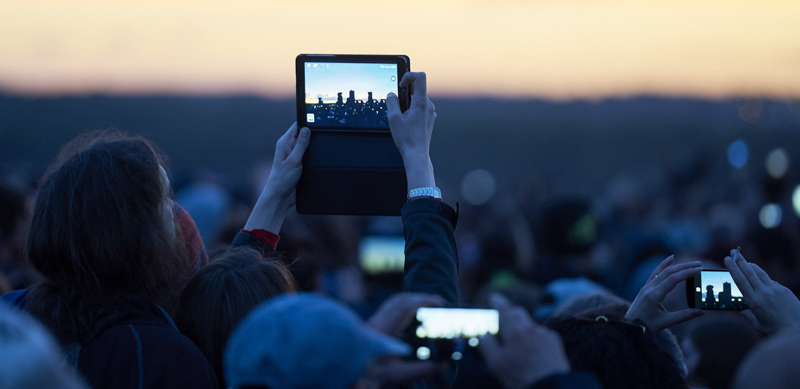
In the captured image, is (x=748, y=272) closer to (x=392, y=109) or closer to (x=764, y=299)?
(x=764, y=299)

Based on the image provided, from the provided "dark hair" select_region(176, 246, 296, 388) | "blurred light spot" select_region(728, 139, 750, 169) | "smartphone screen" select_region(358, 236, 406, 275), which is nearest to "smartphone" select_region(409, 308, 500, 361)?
"dark hair" select_region(176, 246, 296, 388)

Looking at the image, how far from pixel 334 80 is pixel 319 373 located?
4.55 feet

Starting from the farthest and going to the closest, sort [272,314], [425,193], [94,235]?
[425,193], [94,235], [272,314]

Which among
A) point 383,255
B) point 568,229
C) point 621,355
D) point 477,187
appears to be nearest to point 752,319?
point 621,355

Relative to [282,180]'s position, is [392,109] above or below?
above

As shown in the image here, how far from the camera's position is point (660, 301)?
174 cm

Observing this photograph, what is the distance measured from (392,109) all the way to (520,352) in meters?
1.07

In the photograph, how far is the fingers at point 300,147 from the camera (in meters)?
2.12

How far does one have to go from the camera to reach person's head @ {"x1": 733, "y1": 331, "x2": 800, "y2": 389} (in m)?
1.02

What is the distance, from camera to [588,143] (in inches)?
1512

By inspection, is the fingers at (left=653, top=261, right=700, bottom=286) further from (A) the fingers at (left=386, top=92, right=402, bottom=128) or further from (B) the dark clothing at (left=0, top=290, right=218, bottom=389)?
(B) the dark clothing at (left=0, top=290, right=218, bottom=389)

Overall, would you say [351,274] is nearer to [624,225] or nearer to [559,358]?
[559,358]

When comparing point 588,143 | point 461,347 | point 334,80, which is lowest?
point 588,143

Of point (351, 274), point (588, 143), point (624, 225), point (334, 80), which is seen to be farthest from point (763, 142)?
point (334, 80)
